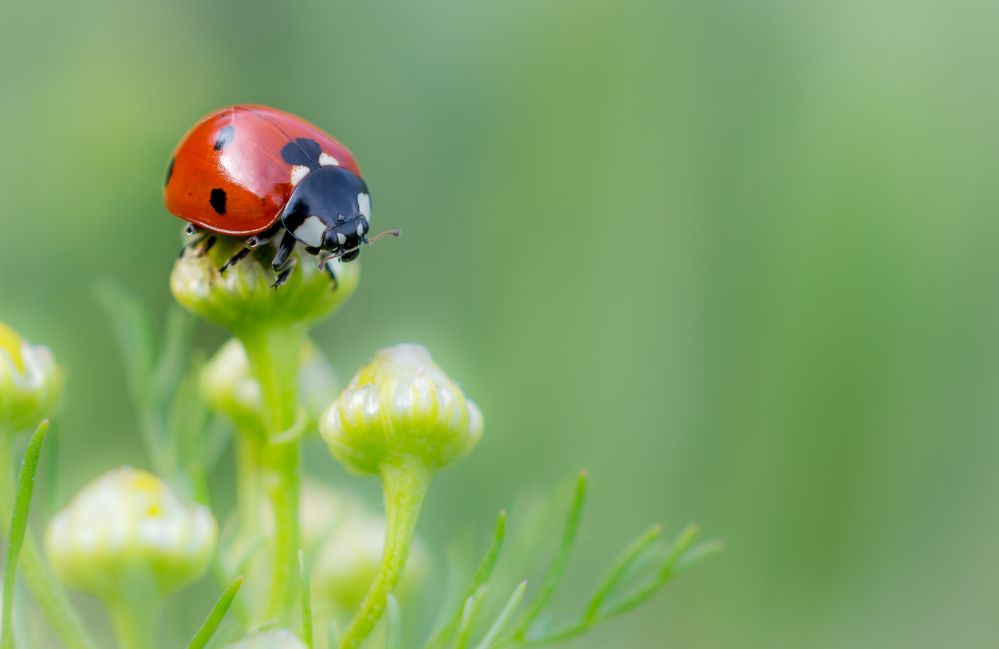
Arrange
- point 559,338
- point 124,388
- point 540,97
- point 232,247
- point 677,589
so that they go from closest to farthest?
point 232,247
point 124,388
point 677,589
point 559,338
point 540,97

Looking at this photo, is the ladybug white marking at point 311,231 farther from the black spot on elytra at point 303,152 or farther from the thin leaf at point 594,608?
the thin leaf at point 594,608

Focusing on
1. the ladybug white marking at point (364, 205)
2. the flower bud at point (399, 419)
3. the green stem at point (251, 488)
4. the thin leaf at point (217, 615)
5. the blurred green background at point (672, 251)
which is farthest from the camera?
the blurred green background at point (672, 251)

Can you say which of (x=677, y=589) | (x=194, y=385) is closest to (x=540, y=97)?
(x=677, y=589)

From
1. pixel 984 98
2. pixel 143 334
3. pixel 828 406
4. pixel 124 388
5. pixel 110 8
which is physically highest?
pixel 110 8

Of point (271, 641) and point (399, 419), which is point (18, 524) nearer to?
point (271, 641)

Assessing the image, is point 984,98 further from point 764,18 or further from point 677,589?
point 677,589

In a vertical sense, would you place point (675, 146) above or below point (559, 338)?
above

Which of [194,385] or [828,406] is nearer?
[194,385]

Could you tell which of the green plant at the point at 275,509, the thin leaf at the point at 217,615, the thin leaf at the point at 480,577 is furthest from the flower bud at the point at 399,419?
the thin leaf at the point at 217,615
